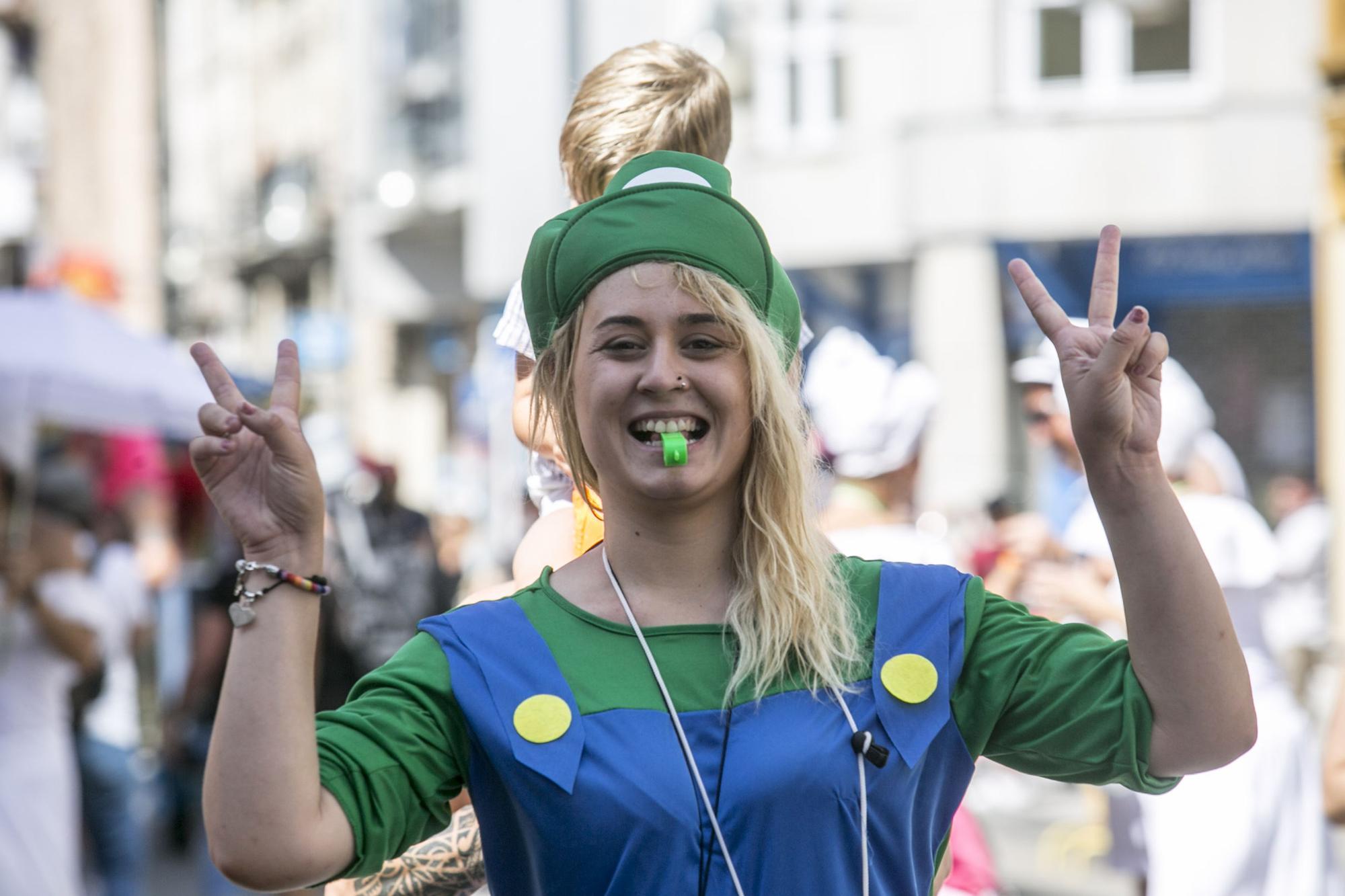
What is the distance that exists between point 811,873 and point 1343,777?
1.86 meters

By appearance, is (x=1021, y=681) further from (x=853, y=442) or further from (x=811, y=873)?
(x=853, y=442)

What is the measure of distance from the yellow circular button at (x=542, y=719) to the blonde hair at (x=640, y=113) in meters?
1.03

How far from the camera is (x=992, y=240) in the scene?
15.5 metres

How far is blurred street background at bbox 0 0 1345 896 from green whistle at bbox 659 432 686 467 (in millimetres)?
1566

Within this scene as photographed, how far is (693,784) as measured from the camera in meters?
1.83

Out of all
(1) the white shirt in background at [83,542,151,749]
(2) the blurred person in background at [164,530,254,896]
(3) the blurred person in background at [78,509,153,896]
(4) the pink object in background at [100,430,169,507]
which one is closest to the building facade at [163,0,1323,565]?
(4) the pink object in background at [100,430,169,507]

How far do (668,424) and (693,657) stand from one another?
271 millimetres

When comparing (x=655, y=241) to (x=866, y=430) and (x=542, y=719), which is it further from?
(x=866, y=430)

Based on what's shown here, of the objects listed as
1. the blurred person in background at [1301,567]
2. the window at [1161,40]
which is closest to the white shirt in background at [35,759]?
the blurred person in background at [1301,567]

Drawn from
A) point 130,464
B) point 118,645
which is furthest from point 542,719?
point 130,464

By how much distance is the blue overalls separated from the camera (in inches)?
71.5

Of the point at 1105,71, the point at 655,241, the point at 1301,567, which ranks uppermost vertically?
the point at 1105,71

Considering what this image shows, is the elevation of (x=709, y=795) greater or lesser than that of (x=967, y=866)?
greater

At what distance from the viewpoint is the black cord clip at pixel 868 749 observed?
6.07ft
